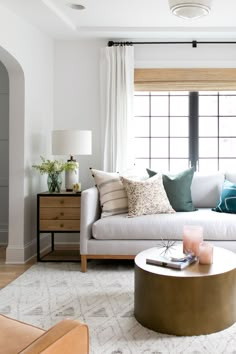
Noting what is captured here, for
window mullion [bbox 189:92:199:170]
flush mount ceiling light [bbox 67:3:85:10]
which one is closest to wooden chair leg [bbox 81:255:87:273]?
window mullion [bbox 189:92:199:170]

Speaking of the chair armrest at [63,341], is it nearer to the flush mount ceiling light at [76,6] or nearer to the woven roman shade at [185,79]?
the flush mount ceiling light at [76,6]

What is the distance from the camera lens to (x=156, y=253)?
2881 mm

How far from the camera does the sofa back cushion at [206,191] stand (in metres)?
4.40

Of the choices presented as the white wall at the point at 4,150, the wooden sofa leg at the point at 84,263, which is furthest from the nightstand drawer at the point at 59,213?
the white wall at the point at 4,150

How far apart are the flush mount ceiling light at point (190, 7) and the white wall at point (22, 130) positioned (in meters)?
1.66

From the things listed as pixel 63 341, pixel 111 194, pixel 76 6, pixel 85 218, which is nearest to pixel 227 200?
pixel 111 194

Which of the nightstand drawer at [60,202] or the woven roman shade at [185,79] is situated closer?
the nightstand drawer at [60,202]

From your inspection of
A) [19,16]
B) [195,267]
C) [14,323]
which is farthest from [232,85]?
[14,323]

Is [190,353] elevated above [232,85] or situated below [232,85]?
below

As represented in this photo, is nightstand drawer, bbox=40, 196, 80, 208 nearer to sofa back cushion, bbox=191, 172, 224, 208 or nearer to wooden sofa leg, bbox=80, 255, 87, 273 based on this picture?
wooden sofa leg, bbox=80, 255, 87, 273

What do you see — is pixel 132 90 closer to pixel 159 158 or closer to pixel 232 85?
pixel 159 158

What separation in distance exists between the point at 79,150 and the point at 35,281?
4.86ft

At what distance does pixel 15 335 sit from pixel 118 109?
3583 millimetres

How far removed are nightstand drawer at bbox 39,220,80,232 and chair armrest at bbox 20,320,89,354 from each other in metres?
2.71
